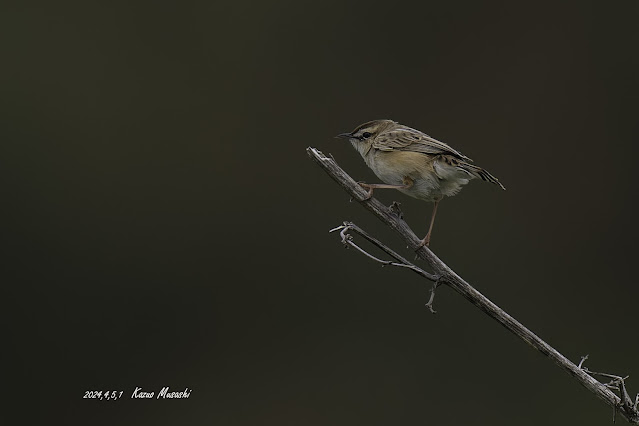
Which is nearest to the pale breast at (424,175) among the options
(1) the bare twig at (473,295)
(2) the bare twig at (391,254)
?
(1) the bare twig at (473,295)

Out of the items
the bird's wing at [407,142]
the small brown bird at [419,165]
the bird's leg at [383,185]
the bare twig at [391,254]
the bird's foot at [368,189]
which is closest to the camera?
the bare twig at [391,254]

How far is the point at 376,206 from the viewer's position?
3297mm

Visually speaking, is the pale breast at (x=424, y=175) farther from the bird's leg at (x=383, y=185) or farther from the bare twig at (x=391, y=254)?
the bare twig at (x=391, y=254)

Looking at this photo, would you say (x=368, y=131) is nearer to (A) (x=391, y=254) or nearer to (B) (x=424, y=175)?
(B) (x=424, y=175)

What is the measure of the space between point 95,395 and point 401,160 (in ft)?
13.9

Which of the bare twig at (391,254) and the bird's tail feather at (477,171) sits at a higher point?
the bird's tail feather at (477,171)

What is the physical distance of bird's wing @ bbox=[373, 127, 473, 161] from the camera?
405cm

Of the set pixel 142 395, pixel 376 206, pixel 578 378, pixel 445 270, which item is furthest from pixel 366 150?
pixel 142 395

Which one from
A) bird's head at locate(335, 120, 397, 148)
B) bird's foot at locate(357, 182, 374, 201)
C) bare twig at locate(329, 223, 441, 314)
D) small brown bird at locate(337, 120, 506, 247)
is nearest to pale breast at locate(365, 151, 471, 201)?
small brown bird at locate(337, 120, 506, 247)

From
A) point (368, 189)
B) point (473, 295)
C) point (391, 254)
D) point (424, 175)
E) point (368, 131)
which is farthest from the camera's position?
point (368, 131)

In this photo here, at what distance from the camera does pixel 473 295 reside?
9.57 feet

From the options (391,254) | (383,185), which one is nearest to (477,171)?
(383,185)

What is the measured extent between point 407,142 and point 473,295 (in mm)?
1514

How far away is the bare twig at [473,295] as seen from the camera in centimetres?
260
